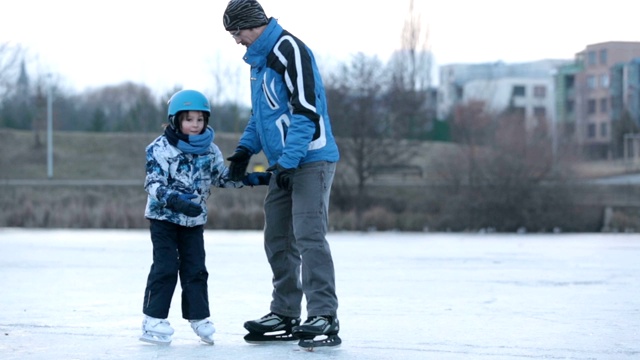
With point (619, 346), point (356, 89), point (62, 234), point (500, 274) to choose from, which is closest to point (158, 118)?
point (356, 89)

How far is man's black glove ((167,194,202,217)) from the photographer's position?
533 cm

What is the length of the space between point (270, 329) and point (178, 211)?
0.77 m

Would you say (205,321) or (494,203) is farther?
(494,203)

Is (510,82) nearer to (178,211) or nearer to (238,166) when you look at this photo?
(238,166)

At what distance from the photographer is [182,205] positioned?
533cm

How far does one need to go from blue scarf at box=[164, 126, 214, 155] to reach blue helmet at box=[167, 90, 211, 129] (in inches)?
2.0

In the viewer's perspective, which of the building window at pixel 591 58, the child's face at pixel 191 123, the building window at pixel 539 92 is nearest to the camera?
the child's face at pixel 191 123

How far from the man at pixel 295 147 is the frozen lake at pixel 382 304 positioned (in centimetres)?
22

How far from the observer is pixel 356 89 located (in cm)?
4028

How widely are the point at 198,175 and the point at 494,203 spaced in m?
25.2

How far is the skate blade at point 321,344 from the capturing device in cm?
525

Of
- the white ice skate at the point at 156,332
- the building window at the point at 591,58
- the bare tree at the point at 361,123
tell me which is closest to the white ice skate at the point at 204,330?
the white ice skate at the point at 156,332

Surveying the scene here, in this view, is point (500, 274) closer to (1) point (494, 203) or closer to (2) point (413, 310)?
(2) point (413, 310)

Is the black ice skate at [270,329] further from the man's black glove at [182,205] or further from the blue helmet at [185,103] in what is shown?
the blue helmet at [185,103]
